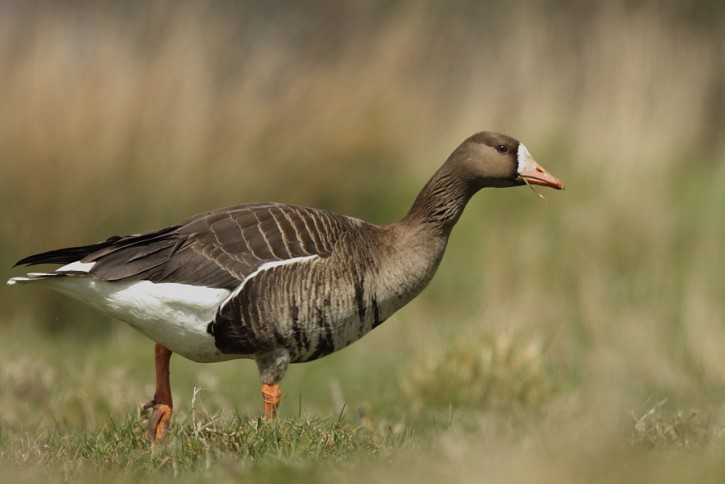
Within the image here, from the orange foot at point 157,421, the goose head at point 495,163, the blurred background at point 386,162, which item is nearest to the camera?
the orange foot at point 157,421

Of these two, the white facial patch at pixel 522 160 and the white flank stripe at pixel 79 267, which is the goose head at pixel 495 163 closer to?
the white facial patch at pixel 522 160

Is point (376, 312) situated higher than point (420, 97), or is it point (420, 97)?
point (420, 97)

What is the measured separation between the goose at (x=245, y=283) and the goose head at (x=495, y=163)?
0.58 m

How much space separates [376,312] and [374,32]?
7677 millimetres

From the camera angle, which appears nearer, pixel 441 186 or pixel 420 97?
pixel 441 186

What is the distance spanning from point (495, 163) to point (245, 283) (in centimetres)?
156

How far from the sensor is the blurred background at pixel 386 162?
32.1 ft

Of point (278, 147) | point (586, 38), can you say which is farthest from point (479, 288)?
point (586, 38)

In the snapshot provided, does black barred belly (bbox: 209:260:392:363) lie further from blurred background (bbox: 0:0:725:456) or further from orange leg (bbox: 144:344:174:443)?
blurred background (bbox: 0:0:725:456)

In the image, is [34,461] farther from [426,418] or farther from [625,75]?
[625,75]

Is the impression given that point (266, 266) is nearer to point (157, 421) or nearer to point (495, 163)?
point (157, 421)

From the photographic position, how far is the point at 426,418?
6727 mm

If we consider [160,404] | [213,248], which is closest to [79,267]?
[213,248]

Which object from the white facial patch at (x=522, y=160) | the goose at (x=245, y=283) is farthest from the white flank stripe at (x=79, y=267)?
the white facial patch at (x=522, y=160)
